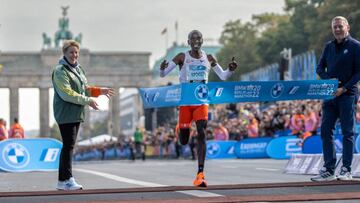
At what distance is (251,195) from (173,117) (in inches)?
2267

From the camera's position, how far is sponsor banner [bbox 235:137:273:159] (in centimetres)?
3316

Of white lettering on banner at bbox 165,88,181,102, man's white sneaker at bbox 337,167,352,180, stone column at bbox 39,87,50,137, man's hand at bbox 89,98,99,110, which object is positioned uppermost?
stone column at bbox 39,87,50,137

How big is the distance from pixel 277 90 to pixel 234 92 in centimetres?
63

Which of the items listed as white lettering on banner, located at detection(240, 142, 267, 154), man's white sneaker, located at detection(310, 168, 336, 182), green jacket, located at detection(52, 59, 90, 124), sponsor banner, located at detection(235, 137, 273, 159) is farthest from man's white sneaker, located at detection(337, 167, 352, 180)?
white lettering on banner, located at detection(240, 142, 267, 154)

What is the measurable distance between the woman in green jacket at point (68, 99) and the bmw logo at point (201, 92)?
1017 millimetres

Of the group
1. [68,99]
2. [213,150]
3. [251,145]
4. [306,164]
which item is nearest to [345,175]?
[68,99]

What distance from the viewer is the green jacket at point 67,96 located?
10.9 meters

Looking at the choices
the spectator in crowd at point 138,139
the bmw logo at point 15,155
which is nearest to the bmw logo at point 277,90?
the bmw logo at point 15,155

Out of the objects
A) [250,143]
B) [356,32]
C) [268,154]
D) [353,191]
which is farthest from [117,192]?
[356,32]

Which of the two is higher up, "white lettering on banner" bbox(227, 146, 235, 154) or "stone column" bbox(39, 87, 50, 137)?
"stone column" bbox(39, 87, 50, 137)

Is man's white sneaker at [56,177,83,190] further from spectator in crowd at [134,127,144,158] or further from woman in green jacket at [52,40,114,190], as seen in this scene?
spectator in crowd at [134,127,144,158]

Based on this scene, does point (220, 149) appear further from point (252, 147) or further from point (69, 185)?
point (69, 185)

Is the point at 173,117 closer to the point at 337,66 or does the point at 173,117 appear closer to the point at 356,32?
the point at 356,32

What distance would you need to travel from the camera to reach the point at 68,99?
10922mm
